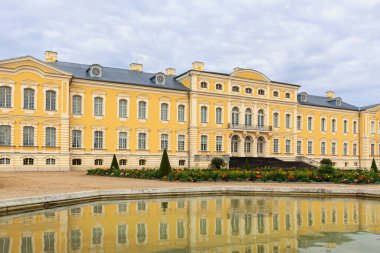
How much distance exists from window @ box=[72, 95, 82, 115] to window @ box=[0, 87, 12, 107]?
5.29m

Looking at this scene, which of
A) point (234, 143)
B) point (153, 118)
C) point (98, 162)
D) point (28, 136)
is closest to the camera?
point (28, 136)

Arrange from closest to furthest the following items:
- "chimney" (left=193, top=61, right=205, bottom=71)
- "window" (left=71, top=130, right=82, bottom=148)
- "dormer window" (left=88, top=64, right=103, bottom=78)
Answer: "window" (left=71, top=130, right=82, bottom=148), "dormer window" (left=88, top=64, right=103, bottom=78), "chimney" (left=193, top=61, right=205, bottom=71)

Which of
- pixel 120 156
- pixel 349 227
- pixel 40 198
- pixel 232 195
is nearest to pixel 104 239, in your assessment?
pixel 40 198

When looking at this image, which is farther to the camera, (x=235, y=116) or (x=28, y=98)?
(x=235, y=116)

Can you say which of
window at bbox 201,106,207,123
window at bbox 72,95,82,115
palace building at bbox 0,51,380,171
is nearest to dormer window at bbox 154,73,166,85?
palace building at bbox 0,51,380,171

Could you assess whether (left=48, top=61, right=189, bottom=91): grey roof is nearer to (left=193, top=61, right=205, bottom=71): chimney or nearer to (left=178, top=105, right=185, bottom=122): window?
(left=178, top=105, right=185, bottom=122): window

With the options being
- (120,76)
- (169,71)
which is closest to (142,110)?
(120,76)

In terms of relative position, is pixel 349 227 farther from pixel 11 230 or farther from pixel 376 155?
pixel 376 155

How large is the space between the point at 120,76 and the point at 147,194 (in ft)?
82.4

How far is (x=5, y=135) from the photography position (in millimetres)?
29812

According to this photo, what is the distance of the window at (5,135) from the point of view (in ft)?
97.2

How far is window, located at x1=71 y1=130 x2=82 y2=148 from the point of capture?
109ft

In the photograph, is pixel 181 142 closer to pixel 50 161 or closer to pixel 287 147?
pixel 50 161

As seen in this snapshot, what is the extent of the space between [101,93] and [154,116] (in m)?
5.67
